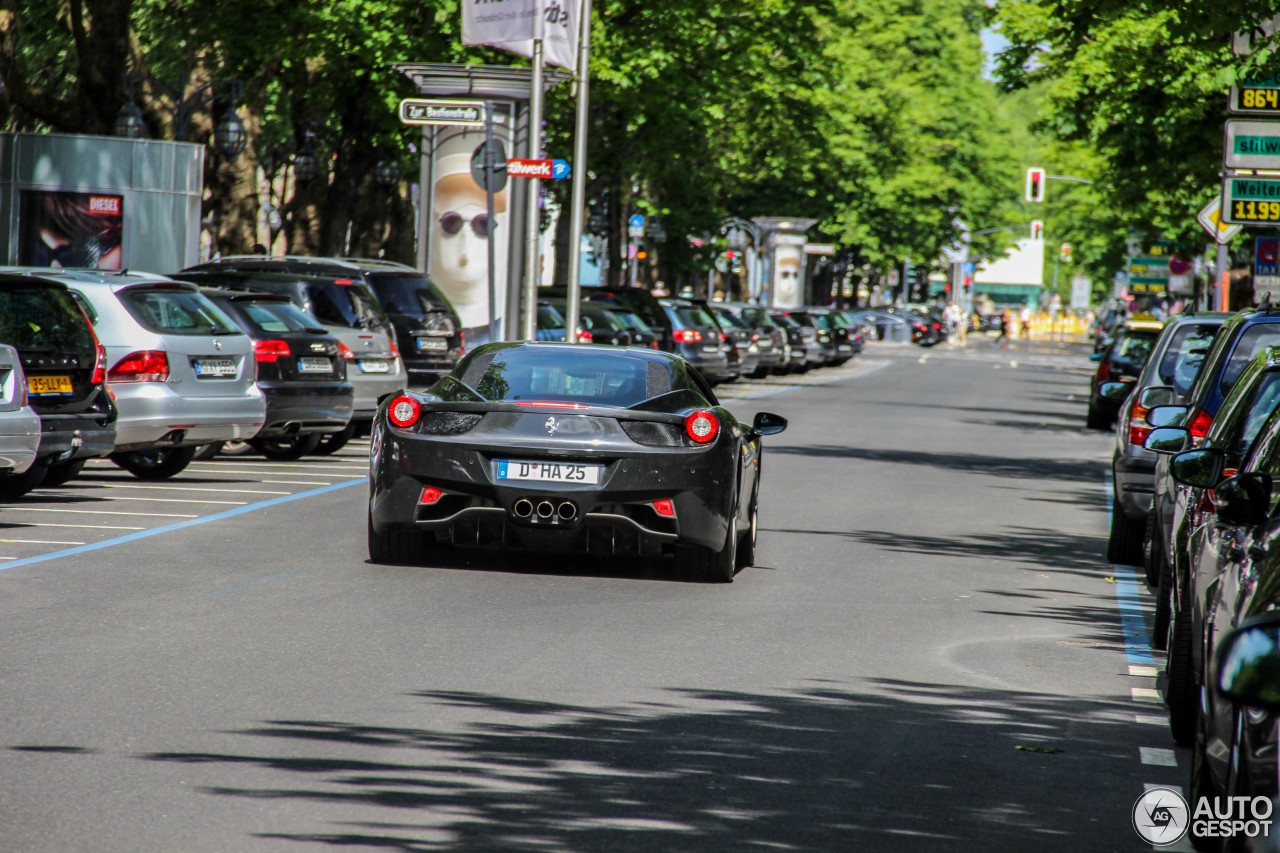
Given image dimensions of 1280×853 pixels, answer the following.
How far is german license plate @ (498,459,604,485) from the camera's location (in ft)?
33.2

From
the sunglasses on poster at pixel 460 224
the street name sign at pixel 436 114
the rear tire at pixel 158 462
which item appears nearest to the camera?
the rear tire at pixel 158 462

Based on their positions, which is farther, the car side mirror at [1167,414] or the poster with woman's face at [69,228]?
the poster with woman's face at [69,228]

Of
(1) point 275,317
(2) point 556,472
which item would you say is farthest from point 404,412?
(1) point 275,317

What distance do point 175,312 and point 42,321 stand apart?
2007mm

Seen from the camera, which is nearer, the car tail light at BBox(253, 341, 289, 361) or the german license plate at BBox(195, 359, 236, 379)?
the german license plate at BBox(195, 359, 236, 379)

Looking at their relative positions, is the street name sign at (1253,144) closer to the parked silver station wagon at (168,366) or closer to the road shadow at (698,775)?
the parked silver station wagon at (168,366)

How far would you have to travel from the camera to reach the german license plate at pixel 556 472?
10.1m

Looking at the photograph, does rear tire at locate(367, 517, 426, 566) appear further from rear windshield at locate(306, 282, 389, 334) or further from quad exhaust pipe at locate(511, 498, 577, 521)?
rear windshield at locate(306, 282, 389, 334)

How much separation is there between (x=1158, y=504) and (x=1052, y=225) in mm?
106767

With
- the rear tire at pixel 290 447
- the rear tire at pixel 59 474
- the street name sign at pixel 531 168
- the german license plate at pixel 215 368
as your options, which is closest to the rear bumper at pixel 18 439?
the rear tire at pixel 59 474

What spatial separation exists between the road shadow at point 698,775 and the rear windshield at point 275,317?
10420mm

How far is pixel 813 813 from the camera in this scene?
5.52 m
